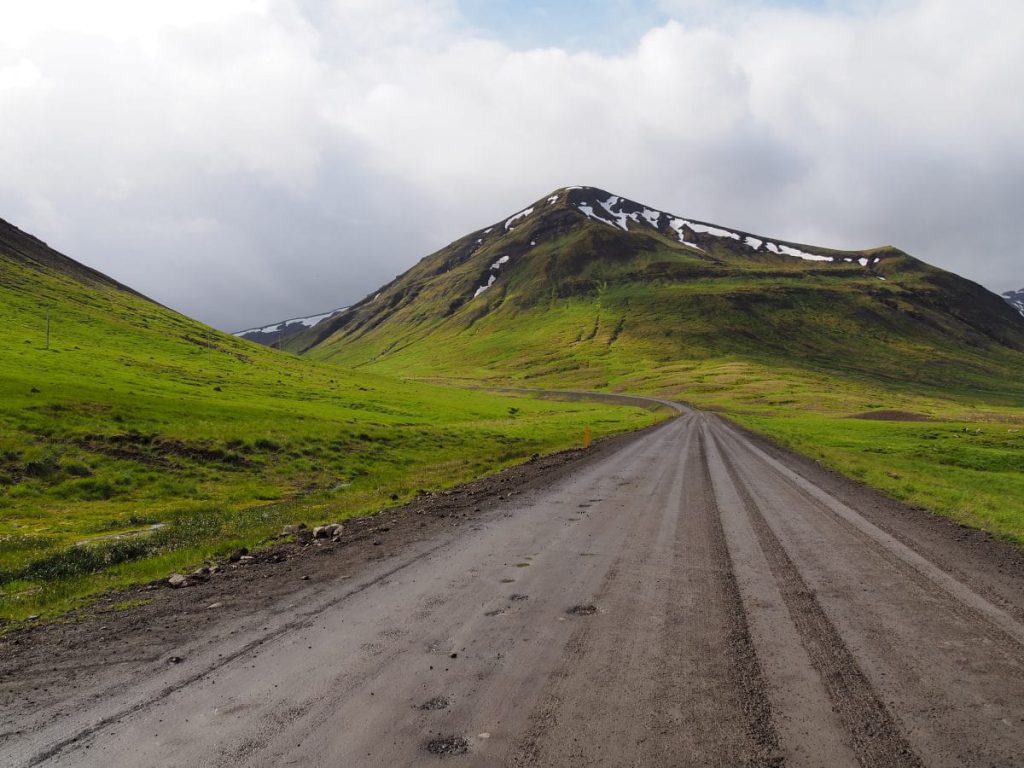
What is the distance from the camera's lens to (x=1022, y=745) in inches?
170

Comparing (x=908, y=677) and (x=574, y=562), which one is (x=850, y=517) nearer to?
(x=574, y=562)

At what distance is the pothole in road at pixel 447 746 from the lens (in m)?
4.22

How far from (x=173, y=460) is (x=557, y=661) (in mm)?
22431

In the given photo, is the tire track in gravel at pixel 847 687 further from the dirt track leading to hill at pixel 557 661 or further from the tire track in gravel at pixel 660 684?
the tire track in gravel at pixel 660 684

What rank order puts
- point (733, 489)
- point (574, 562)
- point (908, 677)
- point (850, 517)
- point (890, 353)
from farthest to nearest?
point (890, 353) → point (733, 489) → point (850, 517) → point (574, 562) → point (908, 677)

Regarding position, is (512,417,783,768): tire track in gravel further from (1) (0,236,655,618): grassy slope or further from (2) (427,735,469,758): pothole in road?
(1) (0,236,655,618): grassy slope

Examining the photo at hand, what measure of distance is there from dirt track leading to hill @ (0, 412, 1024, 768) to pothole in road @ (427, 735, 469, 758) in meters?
0.02

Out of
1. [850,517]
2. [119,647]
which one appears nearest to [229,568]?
[119,647]

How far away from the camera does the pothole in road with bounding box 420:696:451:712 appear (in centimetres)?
488

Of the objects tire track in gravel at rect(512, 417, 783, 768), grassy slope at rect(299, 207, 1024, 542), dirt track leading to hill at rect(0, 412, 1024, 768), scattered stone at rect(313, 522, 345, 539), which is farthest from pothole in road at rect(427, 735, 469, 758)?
grassy slope at rect(299, 207, 1024, 542)

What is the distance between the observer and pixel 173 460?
74.0 feet

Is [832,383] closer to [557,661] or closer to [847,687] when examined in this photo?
[847,687]

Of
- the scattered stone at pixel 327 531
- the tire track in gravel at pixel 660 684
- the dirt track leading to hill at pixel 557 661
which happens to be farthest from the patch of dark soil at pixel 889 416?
the scattered stone at pixel 327 531

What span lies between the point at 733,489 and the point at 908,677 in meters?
12.8
